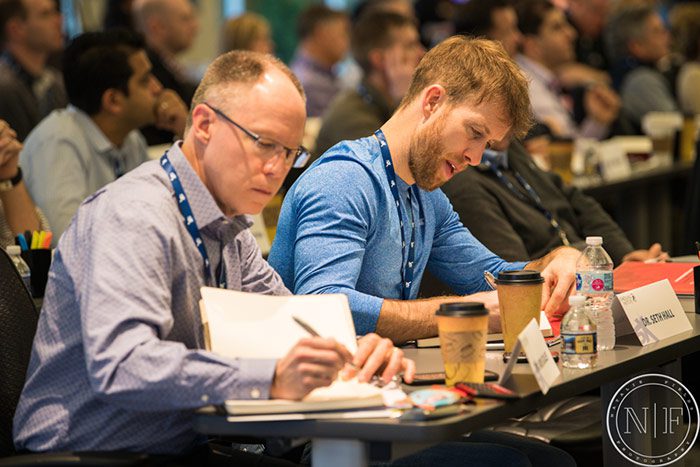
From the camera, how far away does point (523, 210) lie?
3539 millimetres

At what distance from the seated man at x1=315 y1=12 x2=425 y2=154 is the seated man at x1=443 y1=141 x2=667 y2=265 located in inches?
60.5

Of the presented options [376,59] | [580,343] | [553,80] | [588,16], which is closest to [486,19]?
[376,59]

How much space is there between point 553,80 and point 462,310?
18.6ft

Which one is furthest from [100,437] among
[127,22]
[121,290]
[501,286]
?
Result: [127,22]

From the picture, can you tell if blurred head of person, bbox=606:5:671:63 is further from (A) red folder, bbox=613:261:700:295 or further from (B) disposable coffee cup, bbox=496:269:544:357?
(B) disposable coffee cup, bbox=496:269:544:357

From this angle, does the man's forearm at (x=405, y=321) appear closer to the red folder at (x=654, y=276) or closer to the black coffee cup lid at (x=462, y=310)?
the black coffee cup lid at (x=462, y=310)

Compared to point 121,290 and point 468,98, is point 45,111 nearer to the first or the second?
point 468,98

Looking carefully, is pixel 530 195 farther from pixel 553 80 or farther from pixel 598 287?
pixel 553 80

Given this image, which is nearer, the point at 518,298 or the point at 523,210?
the point at 518,298

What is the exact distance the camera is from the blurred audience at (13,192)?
3414 mm

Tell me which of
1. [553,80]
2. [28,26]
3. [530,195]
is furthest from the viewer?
[553,80]

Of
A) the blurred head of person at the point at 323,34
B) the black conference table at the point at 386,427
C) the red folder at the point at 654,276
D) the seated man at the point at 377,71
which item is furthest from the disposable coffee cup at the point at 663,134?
the black conference table at the point at 386,427

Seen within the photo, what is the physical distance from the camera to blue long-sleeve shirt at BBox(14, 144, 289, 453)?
1.71m

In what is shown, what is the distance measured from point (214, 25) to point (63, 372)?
8.26 metres
